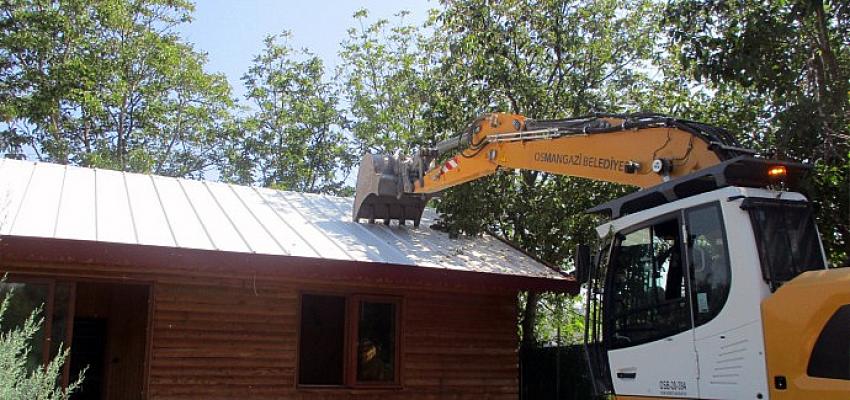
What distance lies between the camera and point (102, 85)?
21000mm

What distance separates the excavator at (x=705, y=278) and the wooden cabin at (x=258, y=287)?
3809 mm

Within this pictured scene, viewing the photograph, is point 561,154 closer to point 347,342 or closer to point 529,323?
point 347,342

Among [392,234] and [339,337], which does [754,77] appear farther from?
[339,337]

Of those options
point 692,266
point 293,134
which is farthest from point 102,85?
point 692,266

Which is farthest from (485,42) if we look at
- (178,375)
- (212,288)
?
(178,375)

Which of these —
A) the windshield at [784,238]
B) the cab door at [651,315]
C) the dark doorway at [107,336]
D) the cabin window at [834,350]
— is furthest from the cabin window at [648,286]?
the dark doorway at [107,336]

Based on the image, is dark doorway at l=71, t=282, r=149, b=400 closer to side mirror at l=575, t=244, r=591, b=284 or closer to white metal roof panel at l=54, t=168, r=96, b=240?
white metal roof panel at l=54, t=168, r=96, b=240

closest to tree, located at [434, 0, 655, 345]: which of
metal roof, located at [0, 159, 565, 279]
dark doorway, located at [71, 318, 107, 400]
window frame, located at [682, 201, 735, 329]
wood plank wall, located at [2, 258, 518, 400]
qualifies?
metal roof, located at [0, 159, 565, 279]

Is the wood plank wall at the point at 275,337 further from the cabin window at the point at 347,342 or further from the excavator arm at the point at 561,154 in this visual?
the excavator arm at the point at 561,154

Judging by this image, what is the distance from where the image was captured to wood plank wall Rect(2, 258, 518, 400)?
31.2ft

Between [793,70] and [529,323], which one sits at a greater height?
[793,70]

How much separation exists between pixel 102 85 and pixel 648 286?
18158mm

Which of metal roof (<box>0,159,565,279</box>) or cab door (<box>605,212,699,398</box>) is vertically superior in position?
metal roof (<box>0,159,565,279</box>)

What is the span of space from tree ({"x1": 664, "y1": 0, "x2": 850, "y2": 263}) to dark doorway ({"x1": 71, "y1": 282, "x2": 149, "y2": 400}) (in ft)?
29.2
